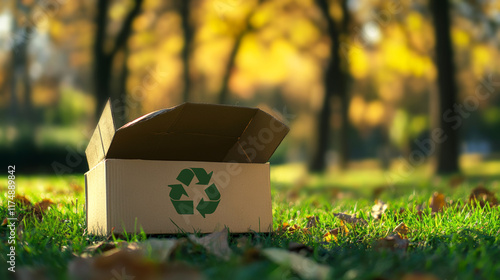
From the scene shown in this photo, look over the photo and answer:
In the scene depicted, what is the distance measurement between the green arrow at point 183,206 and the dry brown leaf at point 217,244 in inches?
16.9

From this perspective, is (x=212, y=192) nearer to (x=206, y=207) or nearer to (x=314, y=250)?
(x=206, y=207)

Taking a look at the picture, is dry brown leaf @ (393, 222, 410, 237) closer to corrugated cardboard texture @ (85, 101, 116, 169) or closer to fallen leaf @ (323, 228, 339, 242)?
fallen leaf @ (323, 228, 339, 242)

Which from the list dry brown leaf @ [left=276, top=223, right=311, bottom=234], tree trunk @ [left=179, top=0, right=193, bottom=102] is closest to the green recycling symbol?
dry brown leaf @ [left=276, top=223, right=311, bottom=234]

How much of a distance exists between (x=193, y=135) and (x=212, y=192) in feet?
0.99

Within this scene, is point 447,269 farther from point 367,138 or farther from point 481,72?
point 367,138

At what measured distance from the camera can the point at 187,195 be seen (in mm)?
2219

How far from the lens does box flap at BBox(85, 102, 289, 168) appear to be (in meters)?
2.12

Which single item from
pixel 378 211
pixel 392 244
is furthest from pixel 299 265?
pixel 378 211

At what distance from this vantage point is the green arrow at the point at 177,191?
2191 mm

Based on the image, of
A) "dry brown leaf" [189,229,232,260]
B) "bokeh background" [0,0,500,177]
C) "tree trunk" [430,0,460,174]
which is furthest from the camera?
"bokeh background" [0,0,500,177]

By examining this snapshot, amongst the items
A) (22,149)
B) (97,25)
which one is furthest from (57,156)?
(97,25)

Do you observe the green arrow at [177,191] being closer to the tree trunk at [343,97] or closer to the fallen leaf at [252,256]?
the fallen leaf at [252,256]

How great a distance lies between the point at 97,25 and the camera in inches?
357

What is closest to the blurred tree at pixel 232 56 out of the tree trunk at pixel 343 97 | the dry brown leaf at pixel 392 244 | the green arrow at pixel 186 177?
the tree trunk at pixel 343 97
